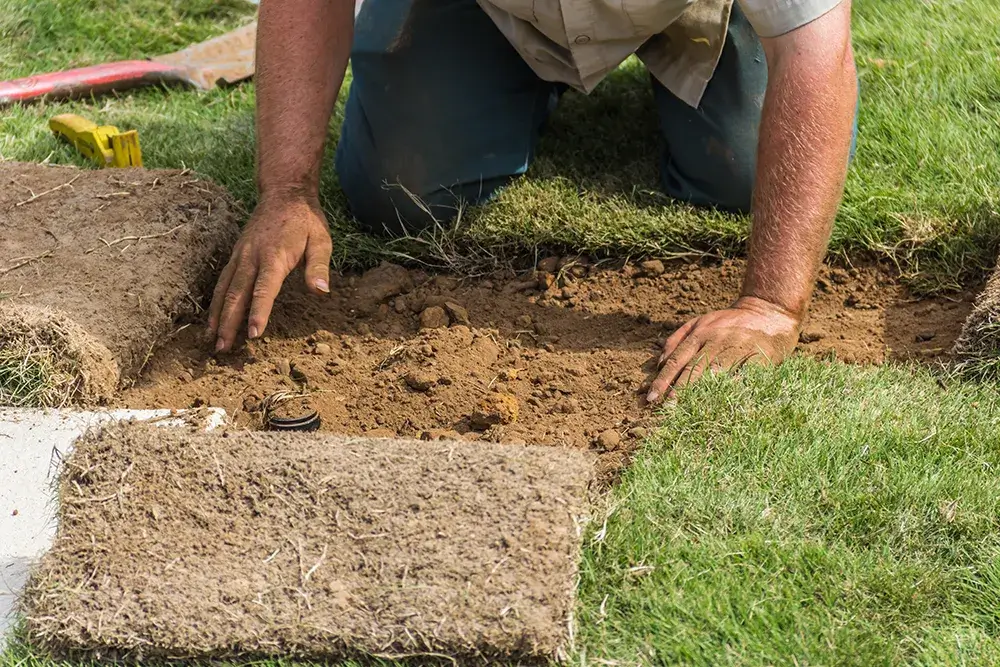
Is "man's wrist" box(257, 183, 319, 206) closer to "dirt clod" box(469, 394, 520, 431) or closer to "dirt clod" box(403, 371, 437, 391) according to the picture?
"dirt clod" box(403, 371, 437, 391)

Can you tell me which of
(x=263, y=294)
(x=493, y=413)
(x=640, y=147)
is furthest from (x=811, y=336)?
(x=263, y=294)

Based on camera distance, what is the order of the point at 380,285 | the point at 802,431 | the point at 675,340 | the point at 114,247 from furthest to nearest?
the point at 380,285 < the point at 114,247 < the point at 675,340 < the point at 802,431

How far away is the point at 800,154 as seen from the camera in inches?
99.1

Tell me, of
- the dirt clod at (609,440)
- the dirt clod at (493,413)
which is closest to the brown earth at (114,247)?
the dirt clod at (493,413)

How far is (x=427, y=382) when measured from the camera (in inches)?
104

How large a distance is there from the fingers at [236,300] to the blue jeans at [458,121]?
0.73 metres

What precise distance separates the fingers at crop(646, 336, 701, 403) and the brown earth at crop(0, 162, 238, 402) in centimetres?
124

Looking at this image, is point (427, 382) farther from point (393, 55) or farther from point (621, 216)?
point (393, 55)

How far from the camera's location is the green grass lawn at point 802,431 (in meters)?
1.92

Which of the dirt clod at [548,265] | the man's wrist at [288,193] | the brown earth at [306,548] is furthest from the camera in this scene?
the dirt clod at [548,265]

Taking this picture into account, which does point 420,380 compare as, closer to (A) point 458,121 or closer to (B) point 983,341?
(A) point 458,121

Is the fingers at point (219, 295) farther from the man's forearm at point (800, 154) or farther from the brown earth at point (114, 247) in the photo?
the man's forearm at point (800, 154)

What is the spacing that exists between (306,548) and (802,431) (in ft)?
3.50

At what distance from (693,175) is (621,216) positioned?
306 mm
